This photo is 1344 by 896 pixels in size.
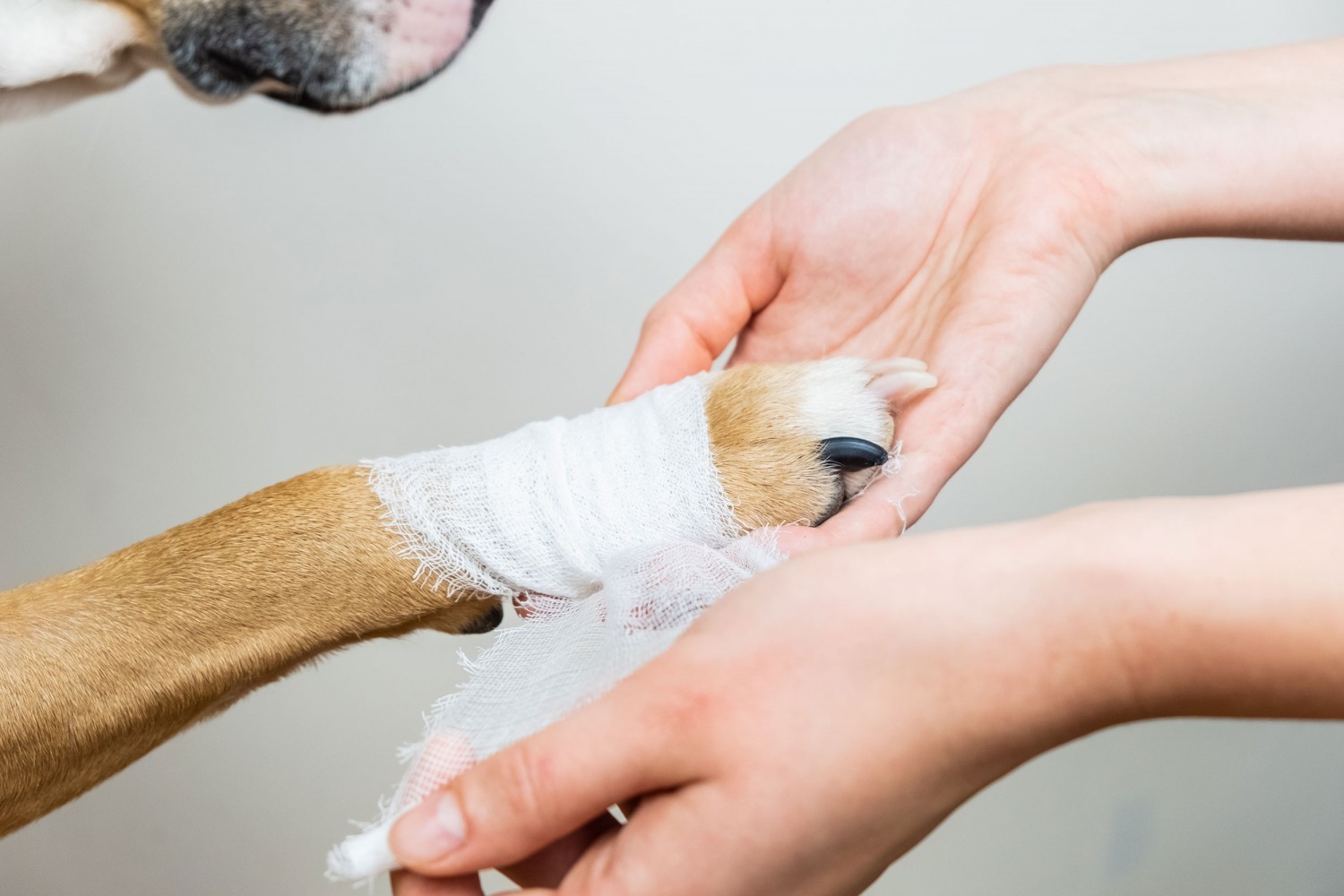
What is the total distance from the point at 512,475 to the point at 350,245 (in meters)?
0.64

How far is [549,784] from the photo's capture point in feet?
1.51

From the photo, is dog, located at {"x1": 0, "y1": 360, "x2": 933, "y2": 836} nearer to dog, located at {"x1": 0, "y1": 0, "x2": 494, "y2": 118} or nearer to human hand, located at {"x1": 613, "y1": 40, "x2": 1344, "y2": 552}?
human hand, located at {"x1": 613, "y1": 40, "x2": 1344, "y2": 552}

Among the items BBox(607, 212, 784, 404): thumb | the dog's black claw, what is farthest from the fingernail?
BBox(607, 212, 784, 404): thumb

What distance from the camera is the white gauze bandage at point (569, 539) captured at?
57cm

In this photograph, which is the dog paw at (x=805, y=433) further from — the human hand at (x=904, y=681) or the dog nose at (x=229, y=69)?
the dog nose at (x=229, y=69)

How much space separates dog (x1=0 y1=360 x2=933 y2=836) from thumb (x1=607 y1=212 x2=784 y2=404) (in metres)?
0.15

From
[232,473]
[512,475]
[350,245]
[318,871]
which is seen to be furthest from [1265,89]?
[318,871]

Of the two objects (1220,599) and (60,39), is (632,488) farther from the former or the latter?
(60,39)

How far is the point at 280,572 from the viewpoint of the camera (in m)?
0.74

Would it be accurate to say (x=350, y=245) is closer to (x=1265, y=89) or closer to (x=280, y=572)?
(x=280, y=572)

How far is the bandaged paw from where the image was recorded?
0.64m

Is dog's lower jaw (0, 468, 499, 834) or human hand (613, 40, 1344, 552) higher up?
human hand (613, 40, 1344, 552)

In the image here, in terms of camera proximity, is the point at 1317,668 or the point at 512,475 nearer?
the point at 1317,668

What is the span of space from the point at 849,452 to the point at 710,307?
0.26 metres
